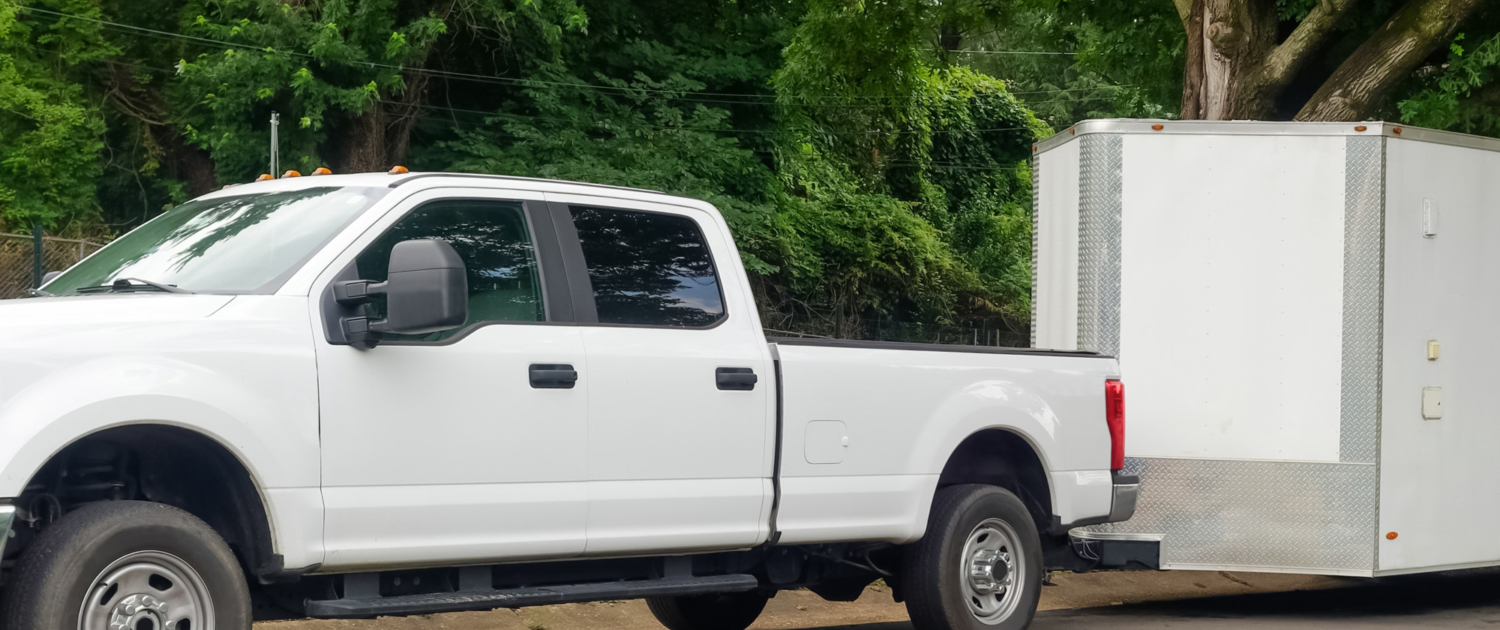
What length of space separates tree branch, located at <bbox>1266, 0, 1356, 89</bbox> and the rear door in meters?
8.66

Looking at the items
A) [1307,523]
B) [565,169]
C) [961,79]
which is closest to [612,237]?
[1307,523]

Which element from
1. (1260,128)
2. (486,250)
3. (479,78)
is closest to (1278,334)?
(1260,128)

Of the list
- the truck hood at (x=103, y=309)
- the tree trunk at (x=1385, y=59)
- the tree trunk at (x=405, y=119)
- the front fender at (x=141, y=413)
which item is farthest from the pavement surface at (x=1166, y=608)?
the tree trunk at (x=405, y=119)

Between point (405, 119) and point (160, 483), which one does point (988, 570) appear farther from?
point (405, 119)

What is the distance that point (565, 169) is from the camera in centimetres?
2006

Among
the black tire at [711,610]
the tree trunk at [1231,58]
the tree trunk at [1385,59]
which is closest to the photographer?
the black tire at [711,610]

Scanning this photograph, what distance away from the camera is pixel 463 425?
5754 mm

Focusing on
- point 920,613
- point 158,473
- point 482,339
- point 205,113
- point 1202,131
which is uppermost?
point 205,113

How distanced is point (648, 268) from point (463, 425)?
1.31 m

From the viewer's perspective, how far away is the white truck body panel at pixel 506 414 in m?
4.97

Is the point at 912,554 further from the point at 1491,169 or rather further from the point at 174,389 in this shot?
the point at 1491,169

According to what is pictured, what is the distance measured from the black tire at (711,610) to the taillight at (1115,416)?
212 centimetres

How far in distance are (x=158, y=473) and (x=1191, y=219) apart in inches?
241

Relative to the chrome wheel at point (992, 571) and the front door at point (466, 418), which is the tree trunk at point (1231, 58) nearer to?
the chrome wheel at point (992, 571)
